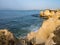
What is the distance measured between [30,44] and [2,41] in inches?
77.8

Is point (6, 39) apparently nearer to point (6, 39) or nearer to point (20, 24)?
point (6, 39)

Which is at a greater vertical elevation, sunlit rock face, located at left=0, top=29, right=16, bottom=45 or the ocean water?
sunlit rock face, located at left=0, top=29, right=16, bottom=45

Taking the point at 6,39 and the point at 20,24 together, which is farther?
the point at 20,24

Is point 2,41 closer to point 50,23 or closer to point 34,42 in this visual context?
point 34,42

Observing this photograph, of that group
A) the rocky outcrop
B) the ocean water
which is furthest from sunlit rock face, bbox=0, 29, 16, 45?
the ocean water

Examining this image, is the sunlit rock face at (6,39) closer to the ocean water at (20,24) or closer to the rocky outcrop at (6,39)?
the rocky outcrop at (6,39)

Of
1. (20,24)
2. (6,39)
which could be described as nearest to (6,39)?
(6,39)

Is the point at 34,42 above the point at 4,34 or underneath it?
underneath

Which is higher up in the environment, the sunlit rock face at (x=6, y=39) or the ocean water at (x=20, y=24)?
the sunlit rock face at (x=6, y=39)

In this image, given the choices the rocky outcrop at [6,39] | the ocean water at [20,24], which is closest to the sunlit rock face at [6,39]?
the rocky outcrop at [6,39]

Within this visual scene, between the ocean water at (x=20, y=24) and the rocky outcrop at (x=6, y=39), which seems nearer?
the rocky outcrop at (x=6, y=39)

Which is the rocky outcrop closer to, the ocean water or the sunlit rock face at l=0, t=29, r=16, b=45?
the sunlit rock face at l=0, t=29, r=16, b=45

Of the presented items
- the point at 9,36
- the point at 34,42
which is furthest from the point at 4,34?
the point at 34,42

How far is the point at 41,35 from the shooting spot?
31.8ft
